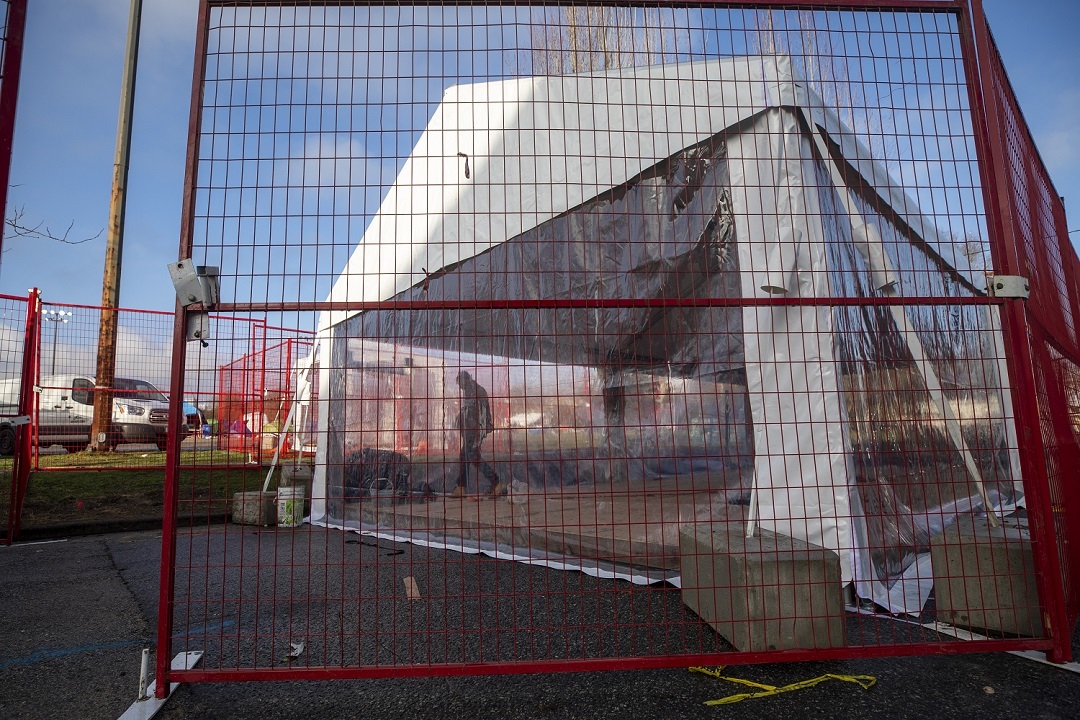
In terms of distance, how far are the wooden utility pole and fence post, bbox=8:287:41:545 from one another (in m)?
1.49

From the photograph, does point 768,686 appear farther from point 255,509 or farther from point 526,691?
point 255,509

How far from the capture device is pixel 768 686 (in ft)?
8.43

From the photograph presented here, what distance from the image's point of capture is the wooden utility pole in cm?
758

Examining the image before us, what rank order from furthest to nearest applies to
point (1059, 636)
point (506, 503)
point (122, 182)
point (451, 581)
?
point (122, 182) < point (506, 503) < point (451, 581) < point (1059, 636)

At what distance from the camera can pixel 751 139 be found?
392 cm

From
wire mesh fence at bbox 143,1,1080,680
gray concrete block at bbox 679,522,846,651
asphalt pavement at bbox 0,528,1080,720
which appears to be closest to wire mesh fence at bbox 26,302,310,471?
wire mesh fence at bbox 143,1,1080,680

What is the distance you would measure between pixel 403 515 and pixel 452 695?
305 cm

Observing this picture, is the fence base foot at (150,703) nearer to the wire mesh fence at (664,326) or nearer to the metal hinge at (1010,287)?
the wire mesh fence at (664,326)

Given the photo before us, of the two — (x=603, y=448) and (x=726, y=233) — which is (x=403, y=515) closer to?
(x=603, y=448)

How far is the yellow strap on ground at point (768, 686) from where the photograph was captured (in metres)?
2.47

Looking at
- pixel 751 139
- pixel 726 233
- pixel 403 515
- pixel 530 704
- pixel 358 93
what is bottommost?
pixel 530 704

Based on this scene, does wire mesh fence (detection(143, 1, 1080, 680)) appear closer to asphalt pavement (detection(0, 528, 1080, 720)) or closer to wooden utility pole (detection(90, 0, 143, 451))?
asphalt pavement (detection(0, 528, 1080, 720))

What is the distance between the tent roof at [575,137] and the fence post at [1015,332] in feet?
2.08

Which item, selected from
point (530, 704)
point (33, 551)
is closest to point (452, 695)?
point (530, 704)
